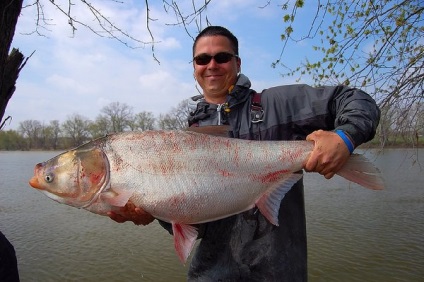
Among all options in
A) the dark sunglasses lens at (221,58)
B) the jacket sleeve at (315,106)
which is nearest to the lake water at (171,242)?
the jacket sleeve at (315,106)

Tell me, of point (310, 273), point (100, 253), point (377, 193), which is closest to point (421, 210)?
point (377, 193)

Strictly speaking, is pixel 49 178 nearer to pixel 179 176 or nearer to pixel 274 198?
pixel 179 176

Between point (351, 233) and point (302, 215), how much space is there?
10.0 meters

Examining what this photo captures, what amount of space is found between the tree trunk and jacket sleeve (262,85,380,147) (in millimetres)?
2855

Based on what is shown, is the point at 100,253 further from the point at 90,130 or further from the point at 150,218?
the point at 90,130

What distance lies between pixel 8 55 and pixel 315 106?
338cm

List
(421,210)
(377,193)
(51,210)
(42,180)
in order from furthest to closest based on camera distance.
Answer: (377,193) < (51,210) < (421,210) < (42,180)

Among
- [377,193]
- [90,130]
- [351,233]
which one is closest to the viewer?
[351,233]

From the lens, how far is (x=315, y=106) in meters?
2.93

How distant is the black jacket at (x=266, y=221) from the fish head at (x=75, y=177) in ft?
3.18

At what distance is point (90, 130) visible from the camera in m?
75.9

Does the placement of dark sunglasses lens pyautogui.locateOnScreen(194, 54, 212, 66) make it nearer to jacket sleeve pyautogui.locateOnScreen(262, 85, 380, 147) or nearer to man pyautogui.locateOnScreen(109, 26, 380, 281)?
man pyautogui.locateOnScreen(109, 26, 380, 281)

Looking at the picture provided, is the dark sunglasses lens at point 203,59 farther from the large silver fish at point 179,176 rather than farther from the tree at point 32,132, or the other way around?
the tree at point 32,132

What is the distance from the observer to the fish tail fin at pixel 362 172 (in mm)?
2539
